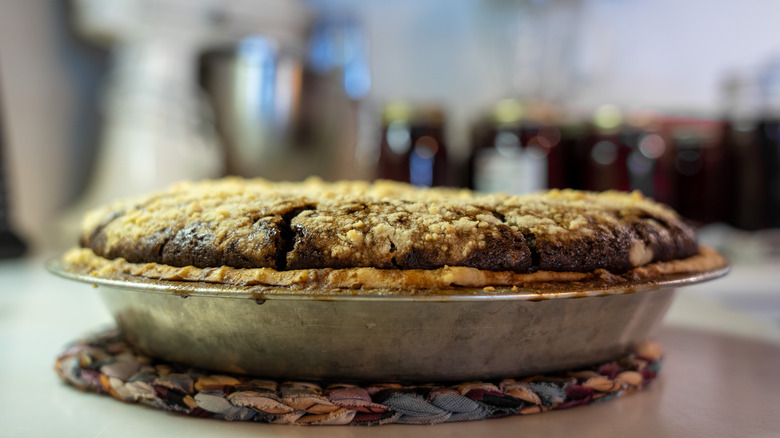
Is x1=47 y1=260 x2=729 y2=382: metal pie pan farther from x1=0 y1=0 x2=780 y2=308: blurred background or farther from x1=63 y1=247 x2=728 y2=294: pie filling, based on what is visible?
x1=0 y1=0 x2=780 y2=308: blurred background

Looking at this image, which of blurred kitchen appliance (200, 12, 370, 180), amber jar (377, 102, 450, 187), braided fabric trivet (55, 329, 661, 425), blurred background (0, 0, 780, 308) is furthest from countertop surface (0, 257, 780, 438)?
blurred kitchen appliance (200, 12, 370, 180)

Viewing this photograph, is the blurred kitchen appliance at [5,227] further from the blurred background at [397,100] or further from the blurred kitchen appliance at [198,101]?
the blurred kitchen appliance at [198,101]

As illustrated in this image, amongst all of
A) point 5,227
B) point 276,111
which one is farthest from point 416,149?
point 5,227

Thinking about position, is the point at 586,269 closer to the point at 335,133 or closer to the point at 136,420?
the point at 136,420


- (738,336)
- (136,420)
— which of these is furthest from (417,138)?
(136,420)

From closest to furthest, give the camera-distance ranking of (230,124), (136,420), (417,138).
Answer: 1. (136,420)
2. (417,138)
3. (230,124)

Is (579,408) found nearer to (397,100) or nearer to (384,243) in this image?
(384,243)

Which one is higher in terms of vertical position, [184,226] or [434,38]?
[434,38]
